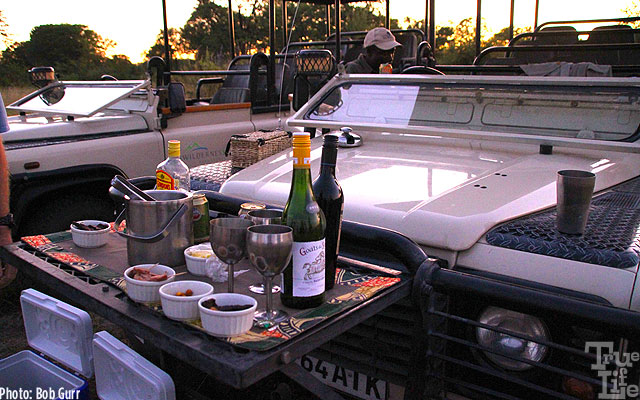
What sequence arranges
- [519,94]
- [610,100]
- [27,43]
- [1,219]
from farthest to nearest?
1. [27,43]
2. [519,94]
3. [610,100]
4. [1,219]

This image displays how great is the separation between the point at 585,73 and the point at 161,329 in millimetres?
3857

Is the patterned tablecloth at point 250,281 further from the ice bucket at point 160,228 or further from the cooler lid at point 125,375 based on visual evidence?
the cooler lid at point 125,375

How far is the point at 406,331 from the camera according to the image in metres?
1.88

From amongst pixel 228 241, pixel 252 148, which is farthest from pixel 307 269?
pixel 252 148

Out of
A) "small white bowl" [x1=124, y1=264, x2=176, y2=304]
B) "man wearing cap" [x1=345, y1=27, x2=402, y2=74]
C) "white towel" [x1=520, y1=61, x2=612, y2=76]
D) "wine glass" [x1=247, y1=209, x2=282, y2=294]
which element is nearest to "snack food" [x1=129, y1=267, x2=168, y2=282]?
"small white bowl" [x1=124, y1=264, x2=176, y2=304]

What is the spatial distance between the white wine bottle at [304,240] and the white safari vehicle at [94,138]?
110 inches

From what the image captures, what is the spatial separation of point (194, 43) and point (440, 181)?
943 inches

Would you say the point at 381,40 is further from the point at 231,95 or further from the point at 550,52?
the point at 550,52

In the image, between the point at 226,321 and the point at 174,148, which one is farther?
the point at 174,148

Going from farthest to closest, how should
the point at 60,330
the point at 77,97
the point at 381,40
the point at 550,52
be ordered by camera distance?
1. the point at 550,52
2. the point at 381,40
3. the point at 77,97
4. the point at 60,330

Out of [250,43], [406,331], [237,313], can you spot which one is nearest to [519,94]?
[406,331]

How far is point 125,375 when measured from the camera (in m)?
1.66

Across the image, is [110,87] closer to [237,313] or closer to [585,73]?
[585,73]

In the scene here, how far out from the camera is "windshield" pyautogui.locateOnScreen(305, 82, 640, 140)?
2592mm
